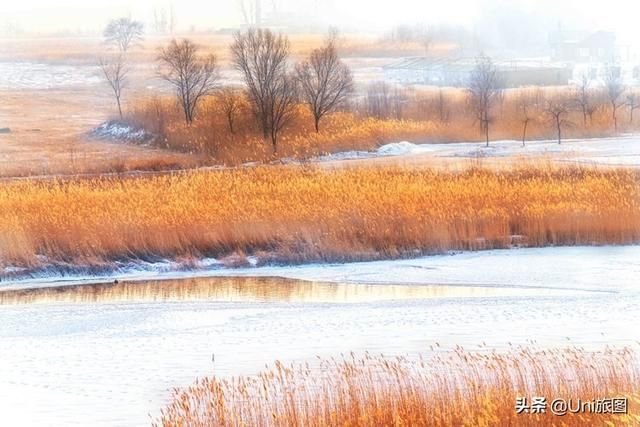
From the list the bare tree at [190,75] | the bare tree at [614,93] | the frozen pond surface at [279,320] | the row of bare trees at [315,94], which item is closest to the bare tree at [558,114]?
the row of bare trees at [315,94]

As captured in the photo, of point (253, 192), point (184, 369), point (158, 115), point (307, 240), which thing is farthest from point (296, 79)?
point (184, 369)

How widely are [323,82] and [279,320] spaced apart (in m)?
26.2

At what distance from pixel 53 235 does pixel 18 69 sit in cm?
4059

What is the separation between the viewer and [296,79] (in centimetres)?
3878

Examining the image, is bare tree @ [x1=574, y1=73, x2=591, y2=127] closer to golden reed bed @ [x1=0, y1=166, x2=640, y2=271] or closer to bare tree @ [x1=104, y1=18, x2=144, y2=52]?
golden reed bed @ [x1=0, y1=166, x2=640, y2=271]

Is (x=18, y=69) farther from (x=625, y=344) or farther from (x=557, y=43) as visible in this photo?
(x=625, y=344)

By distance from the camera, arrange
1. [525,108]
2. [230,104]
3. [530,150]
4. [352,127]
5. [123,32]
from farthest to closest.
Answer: [123,32] → [525,108] → [230,104] → [352,127] → [530,150]

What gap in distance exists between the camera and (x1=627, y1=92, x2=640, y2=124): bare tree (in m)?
41.7

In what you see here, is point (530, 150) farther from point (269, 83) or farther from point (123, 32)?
point (123, 32)

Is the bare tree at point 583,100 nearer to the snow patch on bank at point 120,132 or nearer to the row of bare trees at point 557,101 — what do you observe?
the row of bare trees at point 557,101

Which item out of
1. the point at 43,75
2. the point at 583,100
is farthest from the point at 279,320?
the point at 43,75

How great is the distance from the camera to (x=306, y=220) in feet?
62.8

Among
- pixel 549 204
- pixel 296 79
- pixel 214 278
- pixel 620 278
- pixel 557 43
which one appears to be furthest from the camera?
pixel 557 43

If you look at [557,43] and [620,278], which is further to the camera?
[557,43]
